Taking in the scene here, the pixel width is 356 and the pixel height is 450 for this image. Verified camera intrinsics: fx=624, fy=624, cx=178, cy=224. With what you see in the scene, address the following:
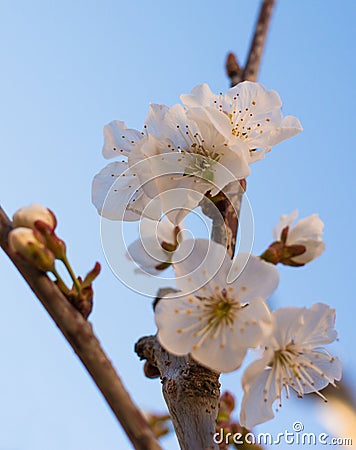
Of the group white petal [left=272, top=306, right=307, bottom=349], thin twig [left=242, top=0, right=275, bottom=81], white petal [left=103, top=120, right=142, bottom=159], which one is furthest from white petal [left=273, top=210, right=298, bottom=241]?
thin twig [left=242, top=0, right=275, bottom=81]

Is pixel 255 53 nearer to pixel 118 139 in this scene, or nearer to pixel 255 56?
pixel 255 56

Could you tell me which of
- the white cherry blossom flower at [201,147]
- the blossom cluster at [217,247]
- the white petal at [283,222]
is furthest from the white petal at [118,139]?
the white petal at [283,222]

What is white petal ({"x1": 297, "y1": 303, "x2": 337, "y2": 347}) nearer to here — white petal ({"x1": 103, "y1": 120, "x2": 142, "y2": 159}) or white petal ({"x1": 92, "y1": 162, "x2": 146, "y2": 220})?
white petal ({"x1": 92, "y1": 162, "x2": 146, "y2": 220})

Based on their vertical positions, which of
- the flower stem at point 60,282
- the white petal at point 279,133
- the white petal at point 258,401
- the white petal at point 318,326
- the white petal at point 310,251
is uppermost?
the white petal at point 279,133

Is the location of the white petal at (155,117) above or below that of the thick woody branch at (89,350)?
above

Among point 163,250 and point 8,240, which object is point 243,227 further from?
point 8,240

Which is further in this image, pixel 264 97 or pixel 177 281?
pixel 264 97

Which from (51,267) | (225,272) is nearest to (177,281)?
(225,272)

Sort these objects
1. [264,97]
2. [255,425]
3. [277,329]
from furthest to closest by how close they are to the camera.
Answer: [264,97], [255,425], [277,329]

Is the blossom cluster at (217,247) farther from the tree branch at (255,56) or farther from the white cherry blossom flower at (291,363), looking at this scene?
the tree branch at (255,56)
